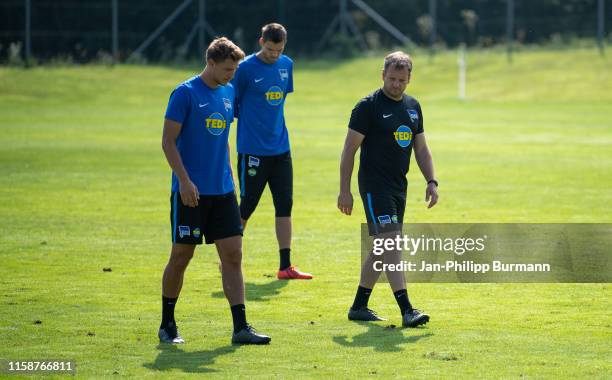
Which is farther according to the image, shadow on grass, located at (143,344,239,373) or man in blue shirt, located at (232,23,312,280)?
man in blue shirt, located at (232,23,312,280)

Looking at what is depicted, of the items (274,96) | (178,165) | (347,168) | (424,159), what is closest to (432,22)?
(274,96)

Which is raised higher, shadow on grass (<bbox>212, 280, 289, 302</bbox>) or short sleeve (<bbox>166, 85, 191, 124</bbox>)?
short sleeve (<bbox>166, 85, 191, 124</bbox>)

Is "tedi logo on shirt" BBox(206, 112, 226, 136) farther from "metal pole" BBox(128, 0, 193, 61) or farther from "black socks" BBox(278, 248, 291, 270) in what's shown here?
"metal pole" BBox(128, 0, 193, 61)

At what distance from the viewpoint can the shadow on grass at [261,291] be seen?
11.6 m

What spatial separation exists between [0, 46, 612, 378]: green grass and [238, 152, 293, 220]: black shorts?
701 millimetres

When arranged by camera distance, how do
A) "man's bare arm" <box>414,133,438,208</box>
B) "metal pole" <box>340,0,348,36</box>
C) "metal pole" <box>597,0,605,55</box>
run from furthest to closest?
"metal pole" <box>340,0,348,36</box>, "metal pole" <box>597,0,605,55</box>, "man's bare arm" <box>414,133,438,208</box>

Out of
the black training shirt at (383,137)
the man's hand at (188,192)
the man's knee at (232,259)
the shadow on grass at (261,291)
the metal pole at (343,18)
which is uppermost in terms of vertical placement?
the metal pole at (343,18)

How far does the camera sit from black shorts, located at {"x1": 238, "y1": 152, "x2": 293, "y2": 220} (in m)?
13.1

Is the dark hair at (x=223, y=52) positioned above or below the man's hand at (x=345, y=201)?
above

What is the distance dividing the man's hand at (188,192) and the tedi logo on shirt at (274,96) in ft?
12.8

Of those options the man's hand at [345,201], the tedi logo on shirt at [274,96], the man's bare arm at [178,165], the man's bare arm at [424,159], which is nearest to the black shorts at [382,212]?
the man's hand at [345,201]

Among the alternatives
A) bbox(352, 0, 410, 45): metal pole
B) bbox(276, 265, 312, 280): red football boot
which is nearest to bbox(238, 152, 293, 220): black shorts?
bbox(276, 265, 312, 280): red football boot

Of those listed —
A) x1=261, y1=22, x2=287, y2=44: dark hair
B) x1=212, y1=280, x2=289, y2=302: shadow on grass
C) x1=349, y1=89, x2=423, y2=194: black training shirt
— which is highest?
x1=261, y1=22, x2=287, y2=44: dark hair

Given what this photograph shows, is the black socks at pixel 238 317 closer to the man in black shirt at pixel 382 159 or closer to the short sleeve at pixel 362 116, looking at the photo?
the man in black shirt at pixel 382 159
